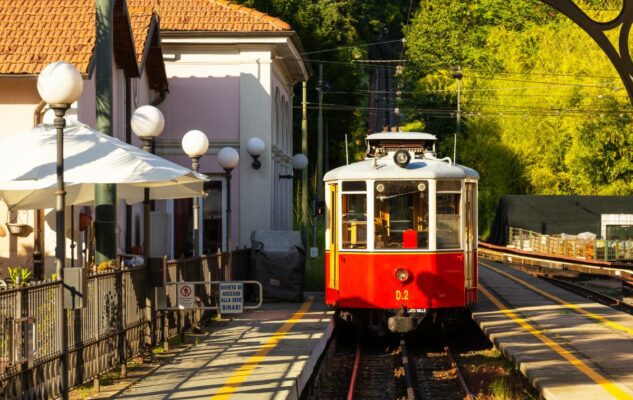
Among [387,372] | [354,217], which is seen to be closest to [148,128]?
[387,372]

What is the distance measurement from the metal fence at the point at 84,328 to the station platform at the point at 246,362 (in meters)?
0.48

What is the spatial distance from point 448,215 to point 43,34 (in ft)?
26.0

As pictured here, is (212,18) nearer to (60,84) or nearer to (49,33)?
(49,33)

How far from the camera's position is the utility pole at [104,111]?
14.5 m

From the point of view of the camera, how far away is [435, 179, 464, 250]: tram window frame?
64.5 ft

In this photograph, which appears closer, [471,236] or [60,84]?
[60,84]

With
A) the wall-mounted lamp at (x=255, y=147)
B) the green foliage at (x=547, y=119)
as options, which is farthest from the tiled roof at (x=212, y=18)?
the green foliage at (x=547, y=119)

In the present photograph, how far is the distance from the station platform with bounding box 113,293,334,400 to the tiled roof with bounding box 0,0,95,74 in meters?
5.32

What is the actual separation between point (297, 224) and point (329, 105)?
36217 mm

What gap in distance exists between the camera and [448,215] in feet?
65.0

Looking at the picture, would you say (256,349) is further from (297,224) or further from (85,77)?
(297,224)

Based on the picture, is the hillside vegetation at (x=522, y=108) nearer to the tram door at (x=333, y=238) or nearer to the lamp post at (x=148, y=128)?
the tram door at (x=333, y=238)

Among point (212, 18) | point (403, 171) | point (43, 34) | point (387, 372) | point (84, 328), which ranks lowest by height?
point (387, 372)

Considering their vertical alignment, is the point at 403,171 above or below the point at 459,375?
above
